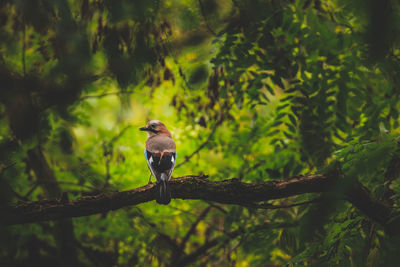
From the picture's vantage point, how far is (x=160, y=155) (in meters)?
5.00

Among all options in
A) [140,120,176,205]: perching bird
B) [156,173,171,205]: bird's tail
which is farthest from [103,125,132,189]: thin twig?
[156,173,171,205]: bird's tail

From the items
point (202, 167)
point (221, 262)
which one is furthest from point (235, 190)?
point (221, 262)

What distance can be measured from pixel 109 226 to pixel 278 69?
395 centimetres

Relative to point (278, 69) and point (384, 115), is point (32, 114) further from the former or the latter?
point (384, 115)

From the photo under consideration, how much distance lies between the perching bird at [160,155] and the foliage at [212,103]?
493mm

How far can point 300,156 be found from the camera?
520cm

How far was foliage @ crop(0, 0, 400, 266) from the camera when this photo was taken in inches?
61.5

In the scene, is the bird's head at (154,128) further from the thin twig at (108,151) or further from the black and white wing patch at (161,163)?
the black and white wing patch at (161,163)

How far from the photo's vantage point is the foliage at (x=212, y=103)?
1.56 metres

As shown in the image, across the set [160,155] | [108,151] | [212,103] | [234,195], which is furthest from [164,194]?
[108,151]

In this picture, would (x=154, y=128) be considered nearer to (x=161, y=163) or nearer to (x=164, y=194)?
(x=161, y=163)

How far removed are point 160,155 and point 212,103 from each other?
99 centimetres

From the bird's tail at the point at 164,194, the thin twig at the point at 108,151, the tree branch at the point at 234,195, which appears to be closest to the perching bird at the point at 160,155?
the bird's tail at the point at 164,194

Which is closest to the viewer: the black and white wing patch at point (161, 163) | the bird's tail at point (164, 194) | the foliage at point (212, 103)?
the foliage at point (212, 103)
